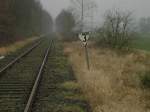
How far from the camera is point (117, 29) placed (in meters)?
28.1

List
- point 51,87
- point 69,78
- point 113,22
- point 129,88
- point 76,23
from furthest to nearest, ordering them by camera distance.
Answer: point 76,23 → point 113,22 → point 69,78 → point 129,88 → point 51,87

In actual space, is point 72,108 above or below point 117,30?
below

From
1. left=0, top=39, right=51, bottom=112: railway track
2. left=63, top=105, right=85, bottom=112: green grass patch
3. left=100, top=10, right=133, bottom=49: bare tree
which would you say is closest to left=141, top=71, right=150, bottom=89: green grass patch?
left=0, top=39, right=51, bottom=112: railway track

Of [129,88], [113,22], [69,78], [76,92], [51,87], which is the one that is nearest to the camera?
[76,92]

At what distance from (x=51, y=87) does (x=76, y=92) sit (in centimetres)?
112

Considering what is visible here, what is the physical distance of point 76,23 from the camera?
4944cm

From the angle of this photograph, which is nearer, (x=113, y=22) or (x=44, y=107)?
(x=44, y=107)

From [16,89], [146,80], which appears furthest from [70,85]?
[146,80]

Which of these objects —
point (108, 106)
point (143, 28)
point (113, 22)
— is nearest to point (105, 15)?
point (113, 22)

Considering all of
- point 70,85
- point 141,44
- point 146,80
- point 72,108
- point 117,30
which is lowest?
point 141,44

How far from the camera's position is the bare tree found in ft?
89.7

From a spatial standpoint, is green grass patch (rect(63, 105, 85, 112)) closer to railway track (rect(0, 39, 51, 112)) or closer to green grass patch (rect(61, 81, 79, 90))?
railway track (rect(0, 39, 51, 112))

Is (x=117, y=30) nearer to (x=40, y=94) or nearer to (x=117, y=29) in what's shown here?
(x=117, y=29)

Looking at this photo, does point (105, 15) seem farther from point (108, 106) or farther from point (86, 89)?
point (108, 106)
